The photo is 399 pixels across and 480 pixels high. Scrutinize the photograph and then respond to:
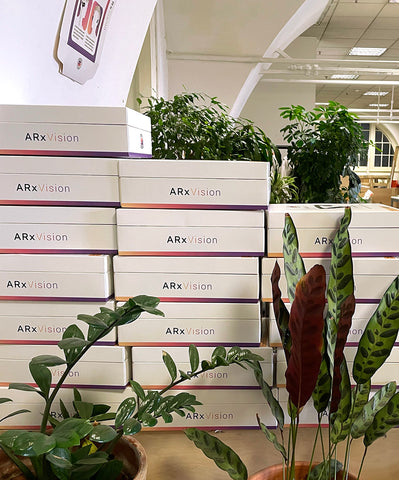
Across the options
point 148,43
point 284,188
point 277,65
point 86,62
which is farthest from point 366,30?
point 86,62

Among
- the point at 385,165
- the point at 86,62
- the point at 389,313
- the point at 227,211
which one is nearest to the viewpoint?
the point at 389,313

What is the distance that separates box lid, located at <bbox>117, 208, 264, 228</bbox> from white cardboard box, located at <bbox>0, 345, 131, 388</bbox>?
10.9 inches

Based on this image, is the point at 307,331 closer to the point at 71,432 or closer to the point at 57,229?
the point at 71,432

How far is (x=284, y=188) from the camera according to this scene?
188cm

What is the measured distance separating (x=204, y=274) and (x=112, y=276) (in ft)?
0.65

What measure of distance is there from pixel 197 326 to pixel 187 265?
0.44 feet

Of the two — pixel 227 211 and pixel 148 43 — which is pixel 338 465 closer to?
pixel 227 211

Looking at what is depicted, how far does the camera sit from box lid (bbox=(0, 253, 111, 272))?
0.86 meters

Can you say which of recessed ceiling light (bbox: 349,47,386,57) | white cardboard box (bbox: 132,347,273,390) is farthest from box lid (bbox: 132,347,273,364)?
recessed ceiling light (bbox: 349,47,386,57)

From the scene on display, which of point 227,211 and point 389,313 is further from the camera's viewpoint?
point 227,211

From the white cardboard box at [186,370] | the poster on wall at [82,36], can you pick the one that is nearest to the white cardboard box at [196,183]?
the white cardboard box at [186,370]

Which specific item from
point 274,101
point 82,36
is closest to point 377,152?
point 274,101

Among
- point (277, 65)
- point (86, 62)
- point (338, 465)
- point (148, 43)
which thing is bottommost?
point (338, 465)

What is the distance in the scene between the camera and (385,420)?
0.70 meters
